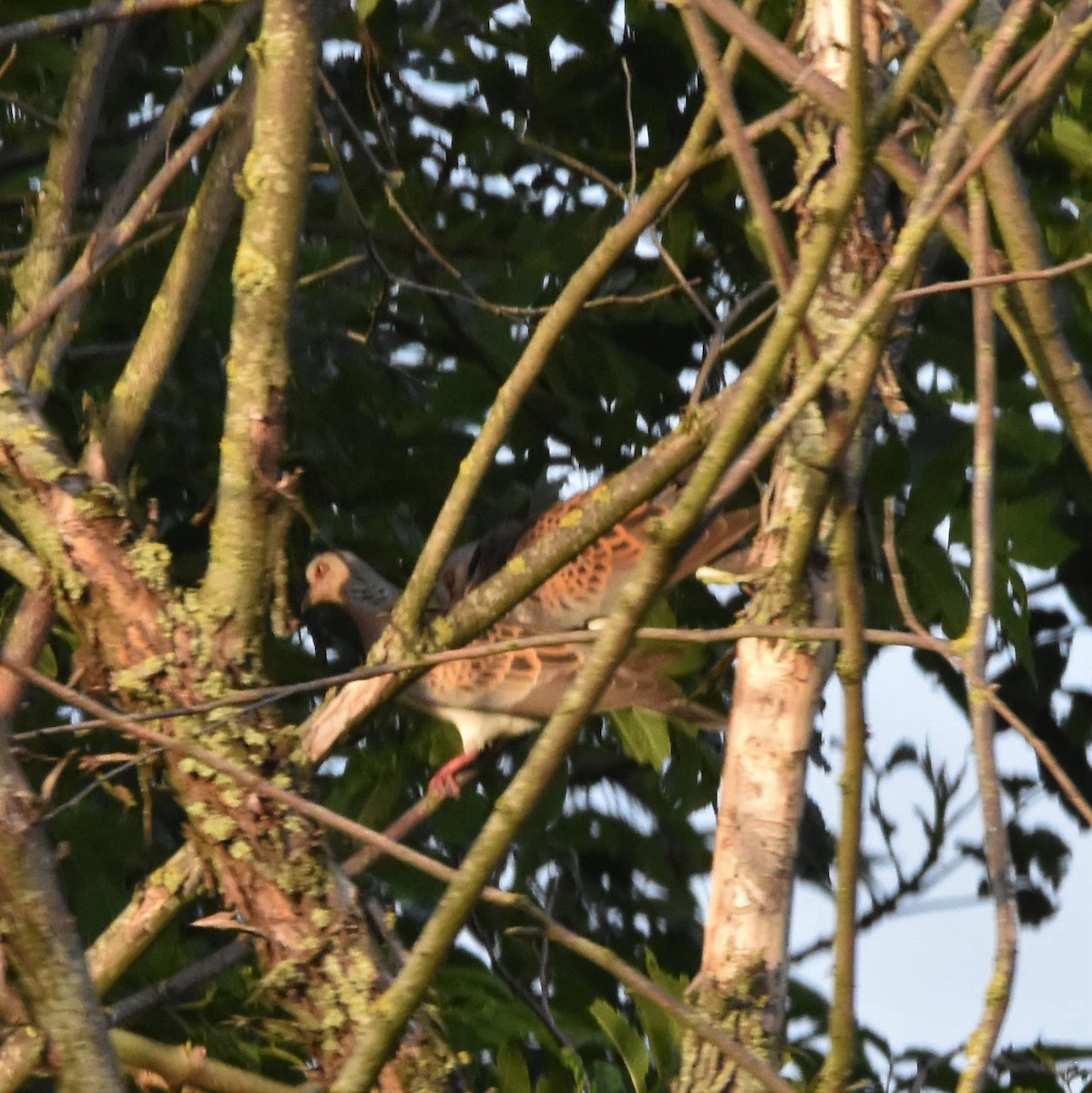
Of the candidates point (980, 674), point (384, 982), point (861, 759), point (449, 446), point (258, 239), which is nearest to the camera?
point (980, 674)

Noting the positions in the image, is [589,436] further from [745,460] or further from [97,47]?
[745,460]

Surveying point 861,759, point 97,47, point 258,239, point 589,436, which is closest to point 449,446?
point 589,436

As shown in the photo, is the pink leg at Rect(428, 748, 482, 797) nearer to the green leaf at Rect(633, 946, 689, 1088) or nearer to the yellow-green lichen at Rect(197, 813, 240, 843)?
the green leaf at Rect(633, 946, 689, 1088)

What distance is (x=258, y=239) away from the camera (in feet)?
8.21

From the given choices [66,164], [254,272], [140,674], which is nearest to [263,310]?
[254,272]

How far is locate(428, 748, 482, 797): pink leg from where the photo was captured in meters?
3.45

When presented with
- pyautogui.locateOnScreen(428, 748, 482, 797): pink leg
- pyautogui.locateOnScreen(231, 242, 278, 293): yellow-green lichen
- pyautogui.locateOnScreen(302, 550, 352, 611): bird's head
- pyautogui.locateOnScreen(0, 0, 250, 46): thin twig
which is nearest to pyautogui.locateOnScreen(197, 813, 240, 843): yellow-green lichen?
pyautogui.locateOnScreen(231, 242, 278, 293): yellow-green lichen

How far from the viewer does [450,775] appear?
3.55 meters

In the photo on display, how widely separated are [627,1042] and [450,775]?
0.84 meters

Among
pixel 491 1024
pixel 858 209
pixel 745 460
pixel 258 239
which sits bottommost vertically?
pixel 491 1024

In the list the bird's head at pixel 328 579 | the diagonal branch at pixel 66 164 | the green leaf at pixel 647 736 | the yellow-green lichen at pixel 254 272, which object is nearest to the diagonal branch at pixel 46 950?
the yellow-green lichen at pixel 254 272

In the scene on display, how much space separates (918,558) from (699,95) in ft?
3.34

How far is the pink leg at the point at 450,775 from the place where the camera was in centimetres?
345

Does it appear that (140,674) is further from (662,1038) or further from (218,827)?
(662,1038)
